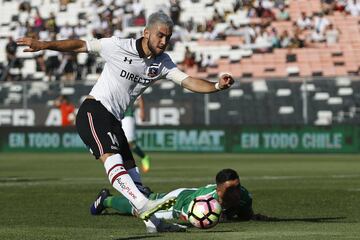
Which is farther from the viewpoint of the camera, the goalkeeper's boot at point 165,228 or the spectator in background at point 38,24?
the spectator in background at point 38,24

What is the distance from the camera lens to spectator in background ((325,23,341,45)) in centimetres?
4281

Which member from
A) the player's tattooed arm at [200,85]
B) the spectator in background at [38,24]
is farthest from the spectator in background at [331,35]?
the player's tattooed arm at [200,85]

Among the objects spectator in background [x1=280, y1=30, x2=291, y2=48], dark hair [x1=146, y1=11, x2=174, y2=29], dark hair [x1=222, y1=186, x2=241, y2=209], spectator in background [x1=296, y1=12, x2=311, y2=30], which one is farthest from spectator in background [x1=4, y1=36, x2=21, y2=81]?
dark hair [x1=146, y1=11, x2=174, y2=29]

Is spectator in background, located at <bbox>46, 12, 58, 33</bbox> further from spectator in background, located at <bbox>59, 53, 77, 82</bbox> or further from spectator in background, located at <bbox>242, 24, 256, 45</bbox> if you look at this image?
spectator in background, located at <bbox>242, 24, 256, 45</bbox>

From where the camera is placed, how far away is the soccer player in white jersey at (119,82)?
39.0ft

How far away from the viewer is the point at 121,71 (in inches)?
480

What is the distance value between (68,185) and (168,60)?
30.5ft

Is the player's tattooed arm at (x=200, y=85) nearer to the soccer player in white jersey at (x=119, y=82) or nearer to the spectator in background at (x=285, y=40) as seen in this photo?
the soccer player in white jersey at (x=119, y=82)

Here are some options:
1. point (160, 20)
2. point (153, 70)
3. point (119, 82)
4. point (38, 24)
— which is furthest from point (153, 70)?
point (38, 24)

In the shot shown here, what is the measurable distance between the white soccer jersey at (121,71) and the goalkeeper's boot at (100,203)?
7.50 feet

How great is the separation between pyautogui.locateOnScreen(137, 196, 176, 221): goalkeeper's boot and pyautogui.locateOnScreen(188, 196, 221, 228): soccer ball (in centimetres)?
60

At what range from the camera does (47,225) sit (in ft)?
43.6

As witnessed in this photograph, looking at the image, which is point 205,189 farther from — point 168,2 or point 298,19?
point 168,2

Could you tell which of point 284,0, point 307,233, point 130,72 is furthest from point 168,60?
point 284,0
